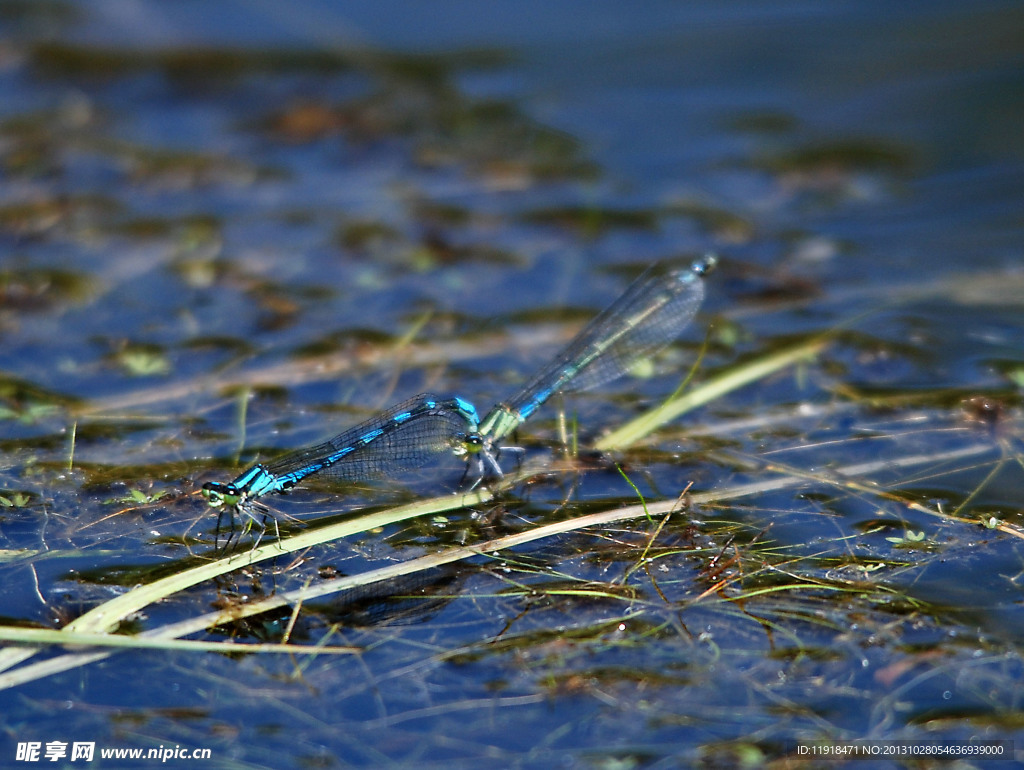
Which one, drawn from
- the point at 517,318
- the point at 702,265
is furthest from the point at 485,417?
the point at 702,265

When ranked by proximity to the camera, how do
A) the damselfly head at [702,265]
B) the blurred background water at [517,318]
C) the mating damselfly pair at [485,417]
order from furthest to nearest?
1. the damselfly head at [702,265]
2. the mating damselfly pair at [485,417]
3. the blurred background water at [517,318]

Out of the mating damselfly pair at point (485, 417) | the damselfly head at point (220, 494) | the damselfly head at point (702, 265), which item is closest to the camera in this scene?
the damselfly head at point (220, 494)

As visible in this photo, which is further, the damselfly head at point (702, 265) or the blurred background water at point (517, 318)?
the damselfly head at point (702, 265)

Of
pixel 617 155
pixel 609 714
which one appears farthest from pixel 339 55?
pixel 609 714

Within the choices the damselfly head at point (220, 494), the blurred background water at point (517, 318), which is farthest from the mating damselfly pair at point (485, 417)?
the blurred background water at point (517, 318)

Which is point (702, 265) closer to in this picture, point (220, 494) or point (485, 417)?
point (485, 417)

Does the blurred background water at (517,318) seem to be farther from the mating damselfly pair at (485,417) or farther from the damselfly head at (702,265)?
the damselfly head at (702,265)

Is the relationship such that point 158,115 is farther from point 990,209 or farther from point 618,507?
point 990,209
